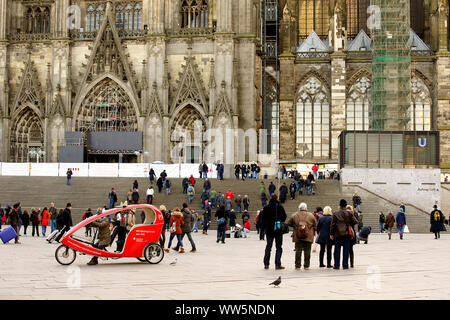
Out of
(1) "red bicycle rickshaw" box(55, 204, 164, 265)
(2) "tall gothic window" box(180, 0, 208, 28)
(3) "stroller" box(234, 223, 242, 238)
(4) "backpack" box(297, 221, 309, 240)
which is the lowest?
(3) "stroller" box(234, 223, 242, 238)

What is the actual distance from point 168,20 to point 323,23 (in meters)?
16.0

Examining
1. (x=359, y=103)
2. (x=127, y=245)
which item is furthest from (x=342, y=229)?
(x=359, y=103)

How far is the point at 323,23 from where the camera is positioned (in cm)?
5672

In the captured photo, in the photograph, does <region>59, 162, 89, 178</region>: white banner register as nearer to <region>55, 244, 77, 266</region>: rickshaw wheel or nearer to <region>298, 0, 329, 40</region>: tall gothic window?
<region>55, 244, 77, 266</region>: rickshaw wheel

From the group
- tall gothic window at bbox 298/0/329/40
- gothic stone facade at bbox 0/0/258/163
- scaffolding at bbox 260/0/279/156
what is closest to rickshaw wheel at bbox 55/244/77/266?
gothic stone facade at bbox 0/0/258/163

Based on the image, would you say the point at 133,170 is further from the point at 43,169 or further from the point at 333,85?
the point at 333,85

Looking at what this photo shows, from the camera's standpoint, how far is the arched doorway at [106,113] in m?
47.0

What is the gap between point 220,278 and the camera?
36.3 ft

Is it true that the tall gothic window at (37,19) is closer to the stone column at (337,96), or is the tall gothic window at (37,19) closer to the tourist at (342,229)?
the stone column at (337,96)

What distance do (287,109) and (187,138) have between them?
27.8 feet

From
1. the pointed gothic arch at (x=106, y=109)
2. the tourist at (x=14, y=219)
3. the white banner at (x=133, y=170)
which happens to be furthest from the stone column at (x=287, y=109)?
the tourist at (x=14, y=219)

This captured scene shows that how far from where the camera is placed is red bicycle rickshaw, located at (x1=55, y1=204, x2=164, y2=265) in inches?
527

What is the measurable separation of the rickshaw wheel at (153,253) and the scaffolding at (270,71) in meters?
36.9
